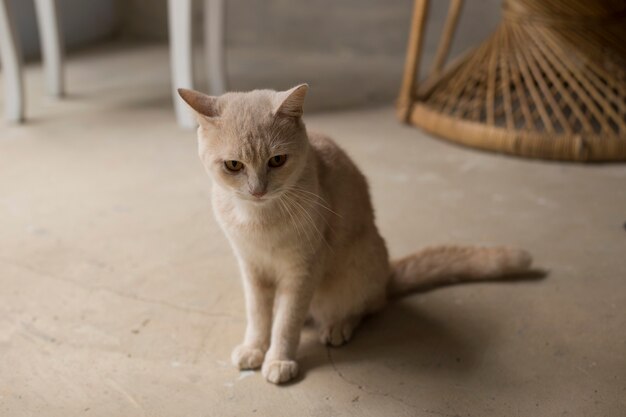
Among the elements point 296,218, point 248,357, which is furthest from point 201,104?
point 248,357

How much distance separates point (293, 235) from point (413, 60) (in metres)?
1.64

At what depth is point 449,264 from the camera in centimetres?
164

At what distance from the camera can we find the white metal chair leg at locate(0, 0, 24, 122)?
8.95 feet

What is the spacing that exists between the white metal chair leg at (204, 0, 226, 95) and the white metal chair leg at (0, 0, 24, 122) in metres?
0.82

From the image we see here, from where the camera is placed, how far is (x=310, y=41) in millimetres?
3955

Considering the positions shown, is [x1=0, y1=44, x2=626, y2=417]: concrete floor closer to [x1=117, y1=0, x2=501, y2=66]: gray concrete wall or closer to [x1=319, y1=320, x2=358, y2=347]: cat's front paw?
[x1=319, y1=320, x2=358, y2=347]: cat's front paw

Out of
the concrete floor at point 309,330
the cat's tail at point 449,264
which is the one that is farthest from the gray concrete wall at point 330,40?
the cat's tail at point 449,264

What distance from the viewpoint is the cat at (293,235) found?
1244mm

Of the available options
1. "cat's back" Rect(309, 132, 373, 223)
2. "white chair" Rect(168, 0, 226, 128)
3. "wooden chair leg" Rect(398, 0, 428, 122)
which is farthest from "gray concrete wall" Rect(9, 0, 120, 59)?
"cat's back" Rect(309, 132, 373, 223)

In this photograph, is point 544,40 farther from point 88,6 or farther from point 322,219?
point 88,6

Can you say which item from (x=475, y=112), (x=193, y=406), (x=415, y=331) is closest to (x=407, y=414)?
(x=415, y=331)

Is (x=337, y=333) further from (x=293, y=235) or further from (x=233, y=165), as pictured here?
(x=233, y=165)

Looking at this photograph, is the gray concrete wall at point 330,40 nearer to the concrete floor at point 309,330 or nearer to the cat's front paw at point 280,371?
the concrete floor at point 309,330

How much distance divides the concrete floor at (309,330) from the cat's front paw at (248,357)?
0.09 ft
